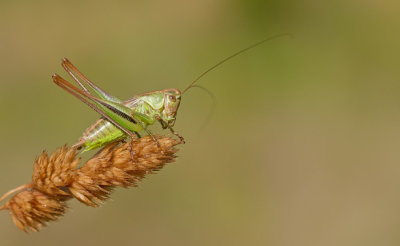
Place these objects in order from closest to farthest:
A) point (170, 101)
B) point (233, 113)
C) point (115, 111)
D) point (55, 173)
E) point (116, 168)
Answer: point (55, 173)
point (116, 168)
point (115, 111)
point (170, 101)
point (233, 113)

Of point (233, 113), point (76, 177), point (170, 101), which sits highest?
point (76, 177)

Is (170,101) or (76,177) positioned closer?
(76,177)

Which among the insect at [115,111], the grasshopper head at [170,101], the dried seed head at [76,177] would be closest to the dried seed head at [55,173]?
the dried seed head at [76,177]

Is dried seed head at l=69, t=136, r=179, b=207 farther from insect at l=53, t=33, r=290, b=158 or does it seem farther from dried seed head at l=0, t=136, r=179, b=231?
insect at l=53, t=33, r=290, b=158

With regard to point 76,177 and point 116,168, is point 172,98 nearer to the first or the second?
point 116,168

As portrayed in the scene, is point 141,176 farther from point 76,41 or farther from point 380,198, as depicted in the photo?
point 76,41

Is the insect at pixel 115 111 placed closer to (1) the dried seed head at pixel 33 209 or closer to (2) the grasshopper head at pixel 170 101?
(2) the grasshopper head at pixel 170 101

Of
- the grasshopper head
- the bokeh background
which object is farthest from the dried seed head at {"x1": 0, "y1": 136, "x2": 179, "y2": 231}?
the bokeh background

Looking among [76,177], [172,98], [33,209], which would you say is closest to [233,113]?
[172,98]

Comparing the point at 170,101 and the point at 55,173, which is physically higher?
the point at 55,173
